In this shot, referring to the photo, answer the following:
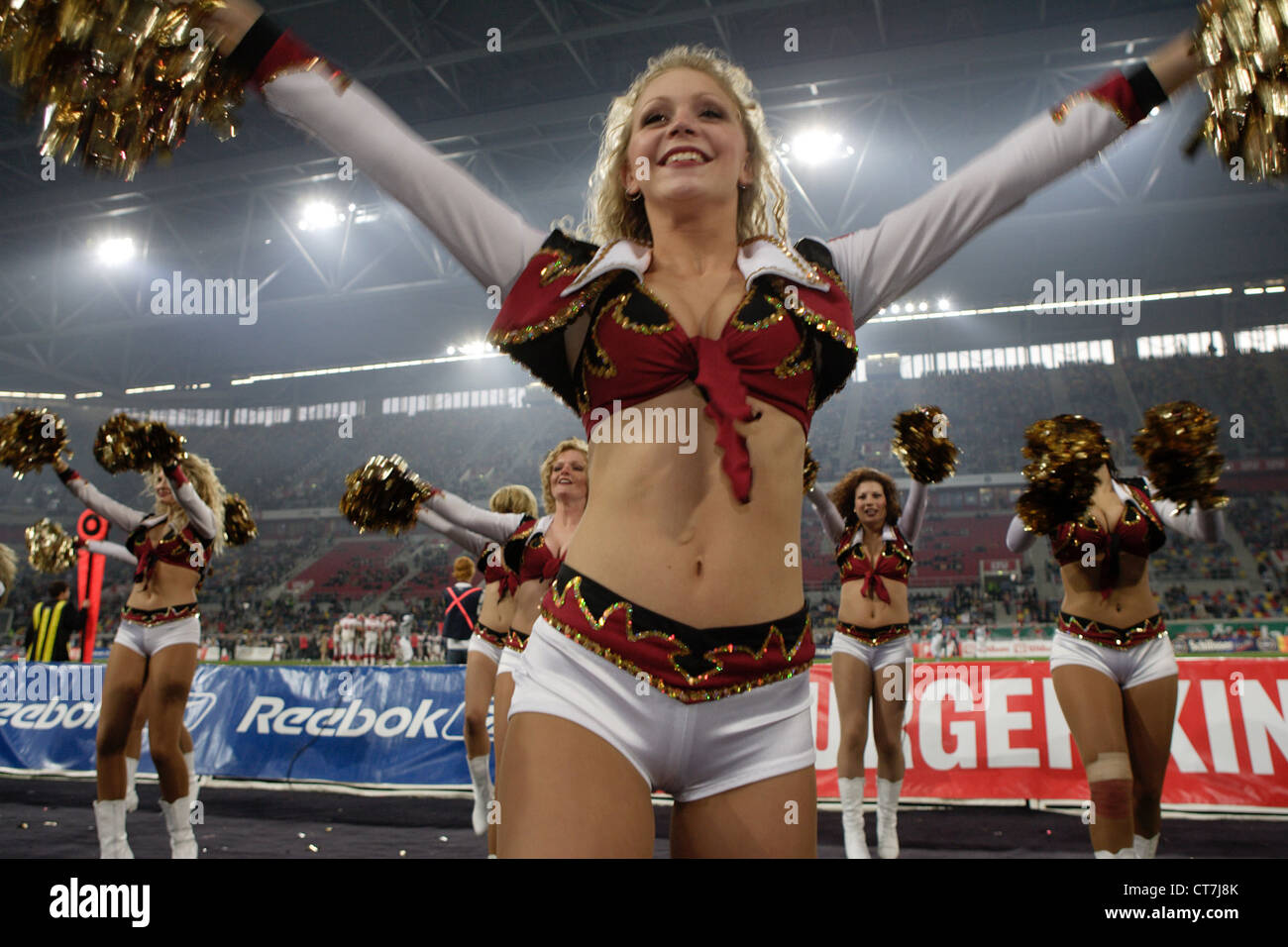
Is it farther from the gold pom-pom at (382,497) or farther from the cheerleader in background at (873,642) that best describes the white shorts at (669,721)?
the cheerleader in background at (873,642)

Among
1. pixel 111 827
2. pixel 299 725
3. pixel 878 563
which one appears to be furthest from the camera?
pixel 299 725

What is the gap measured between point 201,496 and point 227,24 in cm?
431

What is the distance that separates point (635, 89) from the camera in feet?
5.48

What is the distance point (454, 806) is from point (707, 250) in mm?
5520

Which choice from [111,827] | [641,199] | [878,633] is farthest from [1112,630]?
[111,827]

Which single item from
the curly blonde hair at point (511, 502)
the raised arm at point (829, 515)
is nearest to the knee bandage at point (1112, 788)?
the raised arm at point (829, 515)

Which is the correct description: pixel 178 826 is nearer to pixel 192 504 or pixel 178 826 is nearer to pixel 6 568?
pixel 192 504

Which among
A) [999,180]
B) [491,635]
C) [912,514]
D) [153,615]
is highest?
[912,514]

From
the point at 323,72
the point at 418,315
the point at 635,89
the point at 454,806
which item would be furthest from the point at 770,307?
the point at 418,315

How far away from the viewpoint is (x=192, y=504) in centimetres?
457

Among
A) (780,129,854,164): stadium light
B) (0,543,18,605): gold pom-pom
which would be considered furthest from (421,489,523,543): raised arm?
(780,129,854,164): stadium light
